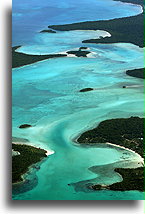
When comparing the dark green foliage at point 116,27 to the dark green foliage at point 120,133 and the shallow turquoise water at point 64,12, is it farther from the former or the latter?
the dark green foliage at point 120,133

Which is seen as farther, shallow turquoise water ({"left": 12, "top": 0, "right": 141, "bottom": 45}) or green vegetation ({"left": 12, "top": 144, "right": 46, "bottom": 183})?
shallow turquoise water ({"left": 12, "top": 0, "right": 141, "bottom": 45})

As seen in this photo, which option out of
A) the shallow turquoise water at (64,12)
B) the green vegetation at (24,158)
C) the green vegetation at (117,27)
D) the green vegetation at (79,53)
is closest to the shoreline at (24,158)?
the green vegetation at (24,158)

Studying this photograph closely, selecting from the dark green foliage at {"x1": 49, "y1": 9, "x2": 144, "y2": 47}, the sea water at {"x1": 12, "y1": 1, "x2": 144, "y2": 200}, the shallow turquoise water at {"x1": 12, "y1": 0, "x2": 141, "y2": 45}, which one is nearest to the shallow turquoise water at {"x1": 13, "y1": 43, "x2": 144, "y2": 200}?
the sea water at {"x1": 12, "y1": 1, "x2": 144, "y2": 200}

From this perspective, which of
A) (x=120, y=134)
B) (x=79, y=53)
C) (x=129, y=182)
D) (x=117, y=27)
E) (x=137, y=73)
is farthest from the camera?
(x=117, y=27)

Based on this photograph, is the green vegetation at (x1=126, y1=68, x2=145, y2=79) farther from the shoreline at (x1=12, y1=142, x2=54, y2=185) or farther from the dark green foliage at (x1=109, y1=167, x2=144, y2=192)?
the shoreline at (x1=12, y1=142, x2=54, y2=185)

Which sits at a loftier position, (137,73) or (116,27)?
(116,27)

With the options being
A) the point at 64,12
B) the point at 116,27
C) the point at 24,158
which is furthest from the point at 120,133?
the point at 64,12

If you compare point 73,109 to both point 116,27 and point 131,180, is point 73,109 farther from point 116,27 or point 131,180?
point 116,27
